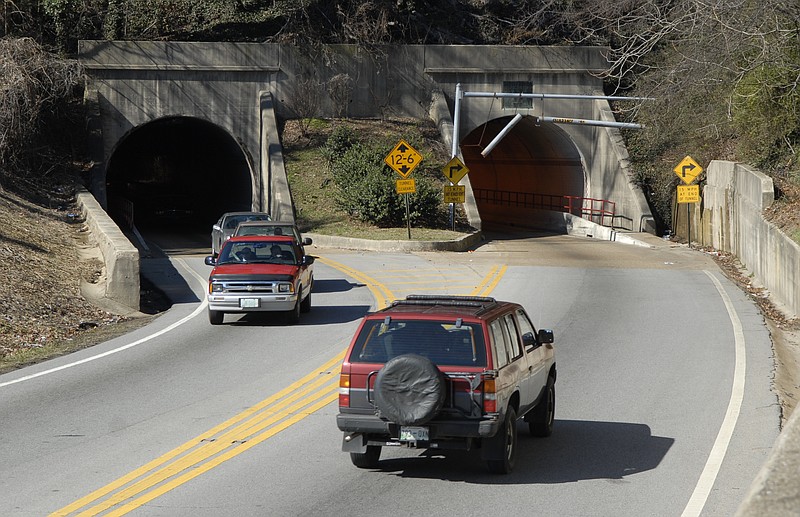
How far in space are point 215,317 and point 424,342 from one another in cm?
1117

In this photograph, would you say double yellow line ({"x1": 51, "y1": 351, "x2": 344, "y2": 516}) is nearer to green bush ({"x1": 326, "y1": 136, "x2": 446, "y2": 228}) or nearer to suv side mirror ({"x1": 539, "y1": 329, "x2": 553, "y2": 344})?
suv side mirror ({"x1": 539, "y1": 329, "x2": 553, "y2": 344})

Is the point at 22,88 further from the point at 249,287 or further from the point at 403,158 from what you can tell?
the point at 249,287

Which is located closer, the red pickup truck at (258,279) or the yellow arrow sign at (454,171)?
the red pickup truck at (258,279)

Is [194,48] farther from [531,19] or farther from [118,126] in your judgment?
[531,19]

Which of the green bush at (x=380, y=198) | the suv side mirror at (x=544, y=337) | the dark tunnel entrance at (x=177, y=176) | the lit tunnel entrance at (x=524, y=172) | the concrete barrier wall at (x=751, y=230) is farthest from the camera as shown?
the lit tunnel entrance at (x=524, y=172)

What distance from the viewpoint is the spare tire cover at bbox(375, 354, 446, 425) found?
9.05 metres

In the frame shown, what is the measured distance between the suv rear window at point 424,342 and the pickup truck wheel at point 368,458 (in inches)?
37.4

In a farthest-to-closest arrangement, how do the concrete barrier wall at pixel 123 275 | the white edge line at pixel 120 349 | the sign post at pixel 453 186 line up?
the sign post at pixel 453 186 < the concrete barrier wall at pixel 123 275 < the white edge line at pixel 120 349

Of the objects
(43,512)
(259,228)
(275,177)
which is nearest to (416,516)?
(43,512)

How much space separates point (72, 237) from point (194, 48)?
63.4ft

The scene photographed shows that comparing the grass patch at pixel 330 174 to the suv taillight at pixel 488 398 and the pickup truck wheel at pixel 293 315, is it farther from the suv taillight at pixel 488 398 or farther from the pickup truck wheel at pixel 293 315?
the suv taillight at pixel 488 398

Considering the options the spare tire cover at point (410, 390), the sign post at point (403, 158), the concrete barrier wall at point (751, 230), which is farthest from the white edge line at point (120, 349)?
the sign post at point (403, 158)

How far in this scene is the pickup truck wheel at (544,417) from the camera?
11250mm

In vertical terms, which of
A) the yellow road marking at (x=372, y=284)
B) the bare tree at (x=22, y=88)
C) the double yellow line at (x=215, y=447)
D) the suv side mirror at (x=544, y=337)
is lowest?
the yellow road marking at (x=372, y=284)
